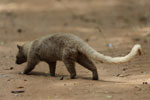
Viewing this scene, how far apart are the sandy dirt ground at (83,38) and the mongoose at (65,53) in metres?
0.32

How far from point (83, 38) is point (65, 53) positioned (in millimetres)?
5671

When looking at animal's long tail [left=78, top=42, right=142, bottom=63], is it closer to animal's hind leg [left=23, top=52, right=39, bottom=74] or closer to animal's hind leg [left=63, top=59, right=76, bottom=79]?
animal's hind leg [left=63, top=59, right=76, bottom=79]

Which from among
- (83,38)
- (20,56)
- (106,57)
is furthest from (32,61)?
(83,38)

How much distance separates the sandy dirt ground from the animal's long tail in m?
0.49

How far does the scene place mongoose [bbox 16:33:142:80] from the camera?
6.71m

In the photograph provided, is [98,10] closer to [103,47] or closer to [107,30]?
[107,30]

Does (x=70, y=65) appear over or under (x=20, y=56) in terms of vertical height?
under

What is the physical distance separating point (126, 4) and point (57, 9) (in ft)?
13.8

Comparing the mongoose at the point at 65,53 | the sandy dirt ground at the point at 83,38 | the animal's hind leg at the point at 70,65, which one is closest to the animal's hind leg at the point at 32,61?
the mongoose at the point at 65,53

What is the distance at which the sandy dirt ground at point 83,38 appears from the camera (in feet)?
19.3

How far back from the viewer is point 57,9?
55.8 ft

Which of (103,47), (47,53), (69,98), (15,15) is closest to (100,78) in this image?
(47,53)

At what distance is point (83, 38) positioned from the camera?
497 inches

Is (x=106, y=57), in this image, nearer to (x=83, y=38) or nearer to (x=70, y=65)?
(x=70, y=65)
